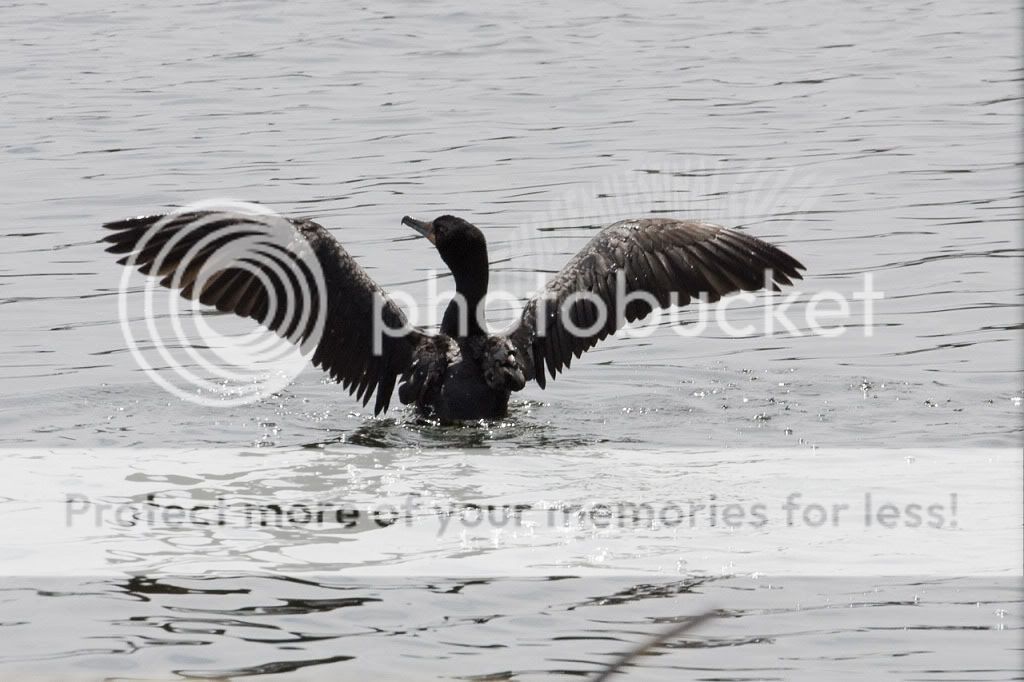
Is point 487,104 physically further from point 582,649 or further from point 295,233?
point 582,649

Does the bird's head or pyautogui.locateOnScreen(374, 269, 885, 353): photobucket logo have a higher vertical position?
the bird's head

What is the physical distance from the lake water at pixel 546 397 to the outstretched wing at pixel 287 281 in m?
0.41

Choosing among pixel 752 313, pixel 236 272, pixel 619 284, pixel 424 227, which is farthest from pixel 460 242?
pixel 752 313

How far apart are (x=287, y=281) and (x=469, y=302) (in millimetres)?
1008

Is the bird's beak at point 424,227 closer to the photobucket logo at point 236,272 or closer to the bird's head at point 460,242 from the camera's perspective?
the bird's head at point 460,242

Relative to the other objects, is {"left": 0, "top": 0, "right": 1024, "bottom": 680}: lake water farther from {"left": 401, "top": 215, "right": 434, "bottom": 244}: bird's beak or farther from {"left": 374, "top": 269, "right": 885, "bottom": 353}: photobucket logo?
{"left": 401, "top": 215, "right": 434, "bottom": 244}: bird's beak

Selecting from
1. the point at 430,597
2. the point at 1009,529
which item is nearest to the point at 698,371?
the point at 1009,529

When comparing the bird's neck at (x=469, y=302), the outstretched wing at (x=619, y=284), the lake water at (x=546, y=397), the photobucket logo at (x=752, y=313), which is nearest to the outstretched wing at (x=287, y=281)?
the bird's neck at (x=469, y=302)

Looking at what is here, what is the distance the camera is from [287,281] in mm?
8680

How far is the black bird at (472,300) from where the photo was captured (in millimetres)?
8656

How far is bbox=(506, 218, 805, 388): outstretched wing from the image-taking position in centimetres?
902
